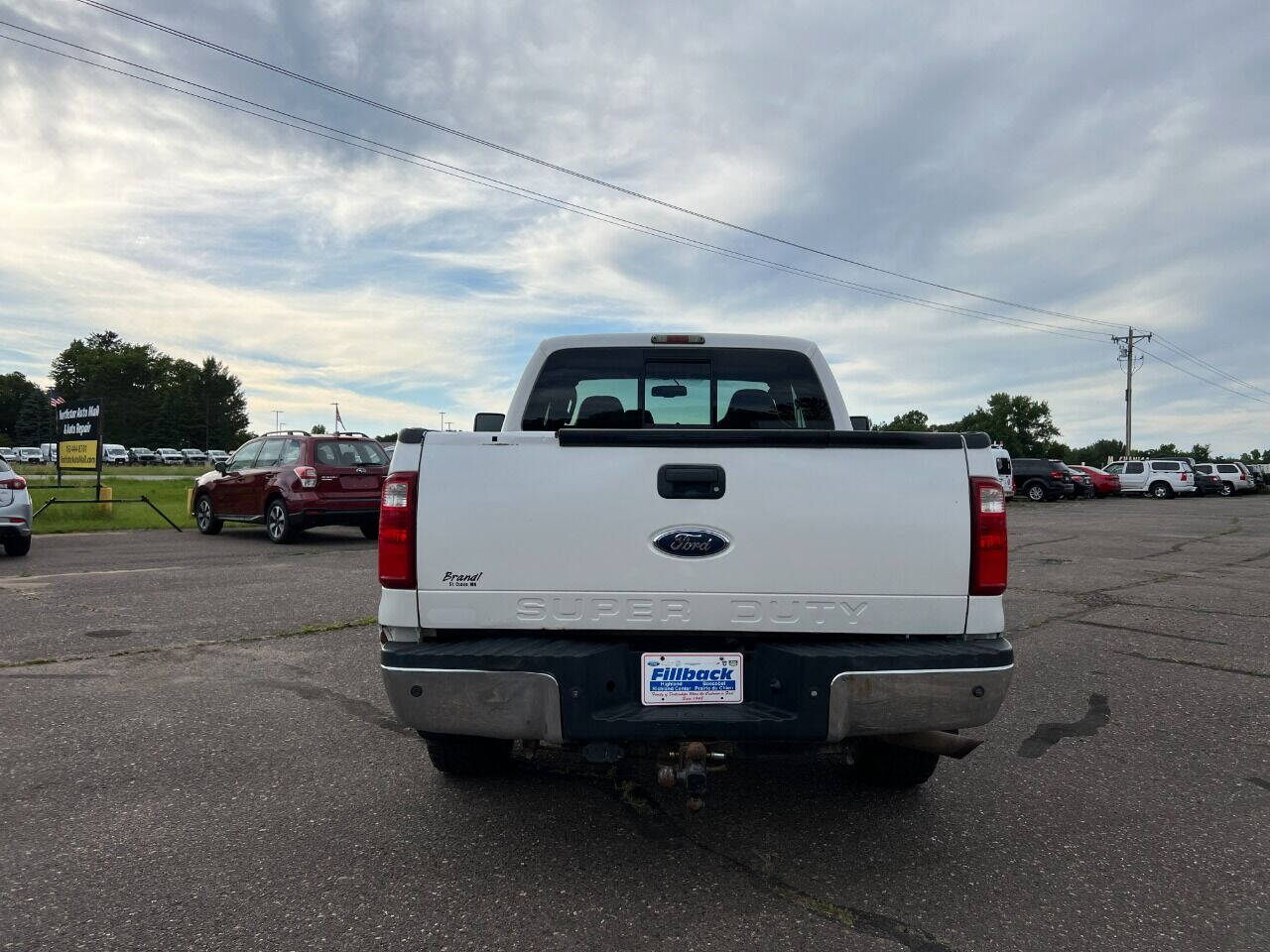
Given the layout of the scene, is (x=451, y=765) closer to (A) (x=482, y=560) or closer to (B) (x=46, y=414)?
(A) (x=482, y=560)

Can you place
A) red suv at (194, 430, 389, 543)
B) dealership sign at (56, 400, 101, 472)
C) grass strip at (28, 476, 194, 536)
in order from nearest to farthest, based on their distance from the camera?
red suv at (194, 430, 389, 543), grass strip at (28, 476, 194, 536), dealership sign at (56, 400, 101, 472)

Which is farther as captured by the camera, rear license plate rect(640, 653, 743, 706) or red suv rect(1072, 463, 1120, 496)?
red suv rect(1072, 463, 1120, 496)

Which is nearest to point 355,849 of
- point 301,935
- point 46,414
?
point 301,935

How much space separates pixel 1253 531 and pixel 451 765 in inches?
819

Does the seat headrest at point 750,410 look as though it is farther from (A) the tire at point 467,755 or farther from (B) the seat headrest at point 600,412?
(A) the tire at point 467,755

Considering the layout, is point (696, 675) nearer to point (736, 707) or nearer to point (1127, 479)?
point (736, 707)

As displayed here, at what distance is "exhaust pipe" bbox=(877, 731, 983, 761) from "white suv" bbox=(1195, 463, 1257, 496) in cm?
4599

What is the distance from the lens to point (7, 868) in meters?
2.82

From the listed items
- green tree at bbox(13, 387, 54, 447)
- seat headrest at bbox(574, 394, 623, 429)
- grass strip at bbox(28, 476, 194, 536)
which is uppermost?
green tree at bbox(13, 387, 54, 447)

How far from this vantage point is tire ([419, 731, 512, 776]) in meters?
3.37

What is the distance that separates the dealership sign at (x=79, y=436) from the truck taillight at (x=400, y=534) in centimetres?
1772

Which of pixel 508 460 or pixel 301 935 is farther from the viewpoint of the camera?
pixel 508 460

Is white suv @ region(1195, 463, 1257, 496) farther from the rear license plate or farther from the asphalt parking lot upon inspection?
the rear license plate

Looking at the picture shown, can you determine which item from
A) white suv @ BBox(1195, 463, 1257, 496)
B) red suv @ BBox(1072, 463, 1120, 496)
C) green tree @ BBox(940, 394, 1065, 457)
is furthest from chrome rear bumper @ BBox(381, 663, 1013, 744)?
green tree @ BBox(940, 394, 1065, 457)
